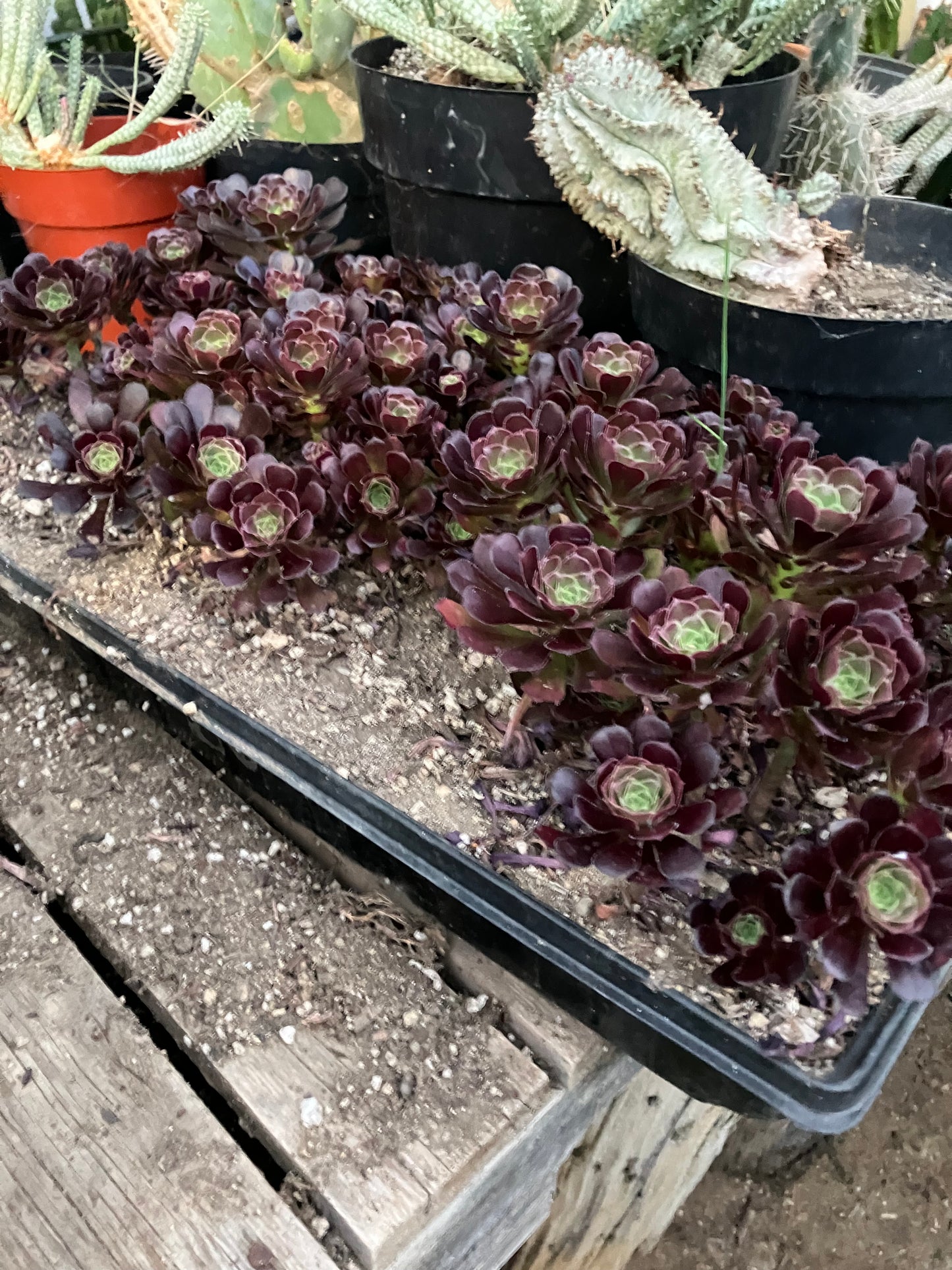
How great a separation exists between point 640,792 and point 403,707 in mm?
265

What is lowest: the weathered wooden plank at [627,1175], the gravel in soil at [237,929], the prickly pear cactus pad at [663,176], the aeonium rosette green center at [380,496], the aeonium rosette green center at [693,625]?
the weathered wooden plank at [627,1175]

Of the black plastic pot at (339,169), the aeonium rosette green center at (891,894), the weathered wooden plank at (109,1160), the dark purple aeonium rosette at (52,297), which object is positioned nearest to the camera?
the aeonium rosette green center at (891,894)

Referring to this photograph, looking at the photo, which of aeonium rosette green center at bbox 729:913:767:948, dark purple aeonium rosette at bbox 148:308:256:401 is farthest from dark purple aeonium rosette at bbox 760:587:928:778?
dark purple aeonium rosette at bbox 148:308:256:401

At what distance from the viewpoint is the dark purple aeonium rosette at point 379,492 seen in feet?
2.37

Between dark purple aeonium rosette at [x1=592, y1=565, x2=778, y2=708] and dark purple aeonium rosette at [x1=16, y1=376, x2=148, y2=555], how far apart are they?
1.65 feet

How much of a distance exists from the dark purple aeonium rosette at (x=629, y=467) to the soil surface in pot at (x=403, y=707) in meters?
0.17

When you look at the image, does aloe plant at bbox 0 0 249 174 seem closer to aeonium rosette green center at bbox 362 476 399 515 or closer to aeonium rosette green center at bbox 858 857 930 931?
aeonium rosette green center at bbox 362 476 399 515

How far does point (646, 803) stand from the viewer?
19.1 inches

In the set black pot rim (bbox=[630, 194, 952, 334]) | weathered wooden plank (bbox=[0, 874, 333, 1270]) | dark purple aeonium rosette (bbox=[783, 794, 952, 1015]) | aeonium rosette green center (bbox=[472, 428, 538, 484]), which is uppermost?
black pot rim (bbox=[630, 194, 952, 334])

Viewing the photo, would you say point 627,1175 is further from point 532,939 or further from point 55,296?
point 55,296

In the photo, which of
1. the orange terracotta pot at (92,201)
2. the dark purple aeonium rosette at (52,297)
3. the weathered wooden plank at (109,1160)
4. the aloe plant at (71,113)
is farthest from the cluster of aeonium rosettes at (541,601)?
the orange terracotta pot at (92,201)

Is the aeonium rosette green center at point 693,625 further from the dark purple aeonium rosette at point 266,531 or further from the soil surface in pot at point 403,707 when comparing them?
the dark purple aeonium rosette at point 266,531

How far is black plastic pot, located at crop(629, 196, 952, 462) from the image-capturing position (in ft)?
2.52

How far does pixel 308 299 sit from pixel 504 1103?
670 mm
